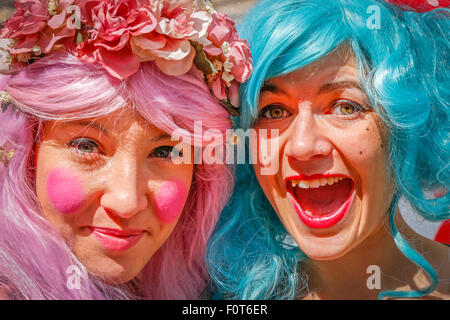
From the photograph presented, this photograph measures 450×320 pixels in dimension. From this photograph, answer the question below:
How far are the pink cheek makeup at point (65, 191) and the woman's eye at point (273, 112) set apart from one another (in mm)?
791

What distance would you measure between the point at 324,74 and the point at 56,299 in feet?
4.35

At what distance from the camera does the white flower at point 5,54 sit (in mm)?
1889

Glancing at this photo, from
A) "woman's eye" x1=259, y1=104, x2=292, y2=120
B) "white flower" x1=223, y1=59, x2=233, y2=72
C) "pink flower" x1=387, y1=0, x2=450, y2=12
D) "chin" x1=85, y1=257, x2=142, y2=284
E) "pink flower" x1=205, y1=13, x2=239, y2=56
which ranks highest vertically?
"pink flower" x1=387, y1=0, x2=450, y2=12

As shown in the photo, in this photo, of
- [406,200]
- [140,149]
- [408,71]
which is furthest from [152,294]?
[408,71]

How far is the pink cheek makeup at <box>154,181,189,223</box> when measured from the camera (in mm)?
1974

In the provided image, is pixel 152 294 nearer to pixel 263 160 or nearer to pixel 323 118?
pixel 263 160

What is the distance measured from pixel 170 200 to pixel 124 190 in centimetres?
21

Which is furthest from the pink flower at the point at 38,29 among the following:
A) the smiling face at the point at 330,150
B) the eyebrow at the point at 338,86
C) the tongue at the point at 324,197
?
the tongue at the point at 324,197

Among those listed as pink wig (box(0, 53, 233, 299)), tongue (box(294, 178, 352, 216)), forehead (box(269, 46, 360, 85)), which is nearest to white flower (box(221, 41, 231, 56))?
pink wig (box(0, 53, 233, 299))

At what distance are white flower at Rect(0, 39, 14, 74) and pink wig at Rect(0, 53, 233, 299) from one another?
6 cm

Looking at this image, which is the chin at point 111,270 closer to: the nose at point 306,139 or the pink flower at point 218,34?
the nose at point 306,139

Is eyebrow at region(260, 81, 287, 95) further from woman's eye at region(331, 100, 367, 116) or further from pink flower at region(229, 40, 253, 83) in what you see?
woman's eye at region(331, 100, 367, 116)

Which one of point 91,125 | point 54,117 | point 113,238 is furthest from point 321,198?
point 54,117

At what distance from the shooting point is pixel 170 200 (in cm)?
199
